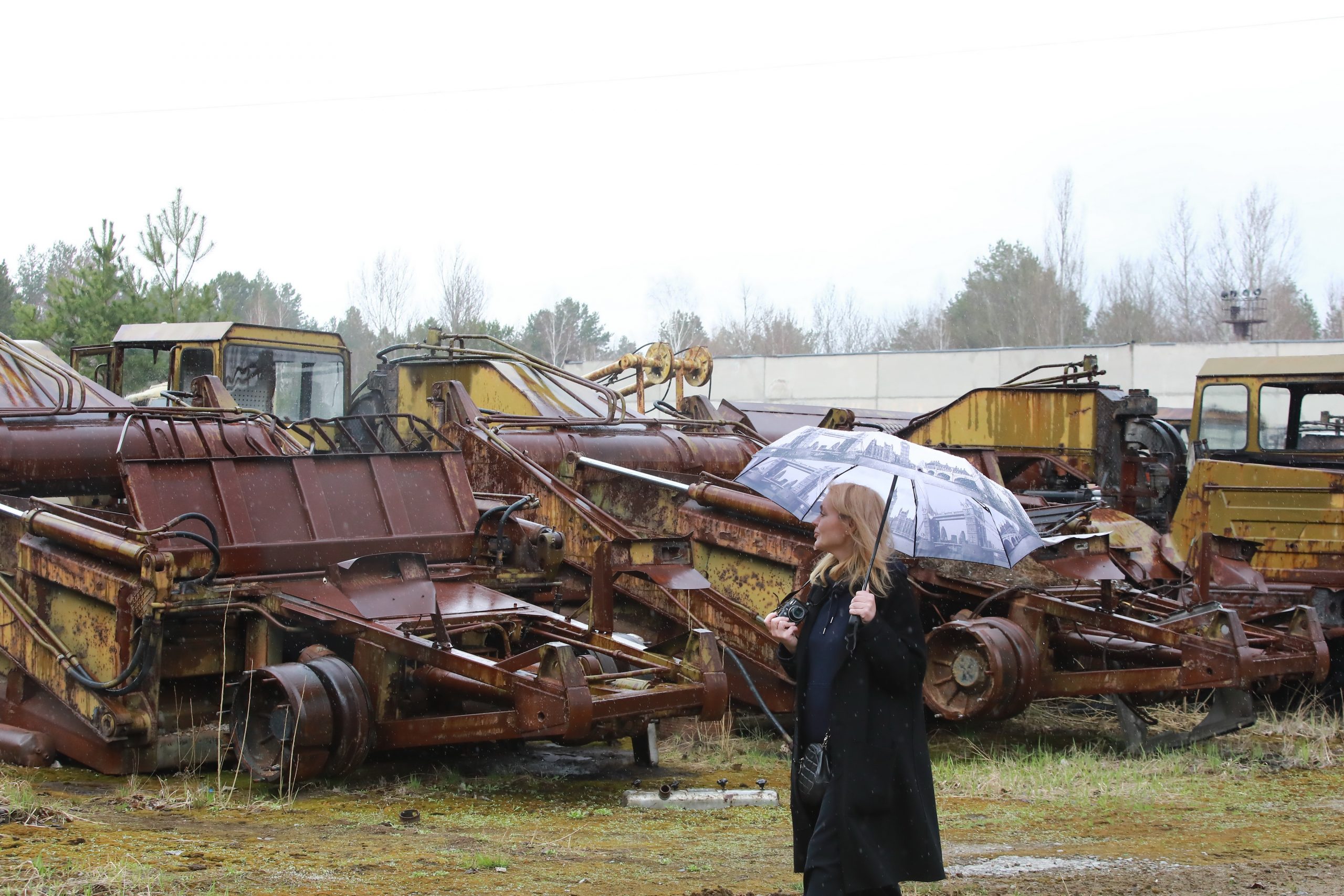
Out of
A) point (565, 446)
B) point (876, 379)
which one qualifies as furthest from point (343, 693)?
point (876, 379)

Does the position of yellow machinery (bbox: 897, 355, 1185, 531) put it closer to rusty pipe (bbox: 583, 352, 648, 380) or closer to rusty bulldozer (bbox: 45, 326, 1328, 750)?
rusty bulldozer (bbox: 45, 326, 1328, 750)

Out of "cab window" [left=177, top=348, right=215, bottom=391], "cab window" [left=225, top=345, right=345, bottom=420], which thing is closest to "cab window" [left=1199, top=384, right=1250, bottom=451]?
"cab window" [left=225, top=345, right=345, bottom=420]

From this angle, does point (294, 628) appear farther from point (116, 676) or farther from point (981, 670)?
point (981, 670)

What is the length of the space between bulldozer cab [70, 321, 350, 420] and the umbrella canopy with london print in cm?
869

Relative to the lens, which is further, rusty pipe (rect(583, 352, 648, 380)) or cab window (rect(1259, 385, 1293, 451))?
rusty pipe (rect(583, 352, 648, 380))

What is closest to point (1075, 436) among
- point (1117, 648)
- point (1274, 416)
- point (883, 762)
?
point (1274, 416)

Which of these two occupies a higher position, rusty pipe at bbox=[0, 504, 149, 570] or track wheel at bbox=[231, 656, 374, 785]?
rusty pipe at bbox=[0, 504, 149, 570]

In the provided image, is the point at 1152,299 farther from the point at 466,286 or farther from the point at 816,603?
the point at 816,603

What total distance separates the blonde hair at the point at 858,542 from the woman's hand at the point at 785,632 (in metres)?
0.14

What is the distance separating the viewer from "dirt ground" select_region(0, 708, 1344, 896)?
4574mm

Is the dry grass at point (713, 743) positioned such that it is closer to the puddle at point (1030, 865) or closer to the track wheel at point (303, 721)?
the track wheel at point (303, 721)

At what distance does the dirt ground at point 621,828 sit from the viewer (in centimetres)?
457

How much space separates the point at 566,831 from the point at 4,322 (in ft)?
117

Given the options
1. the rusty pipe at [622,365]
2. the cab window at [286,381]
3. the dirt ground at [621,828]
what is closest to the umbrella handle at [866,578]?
the dirt ground at [621,828]
